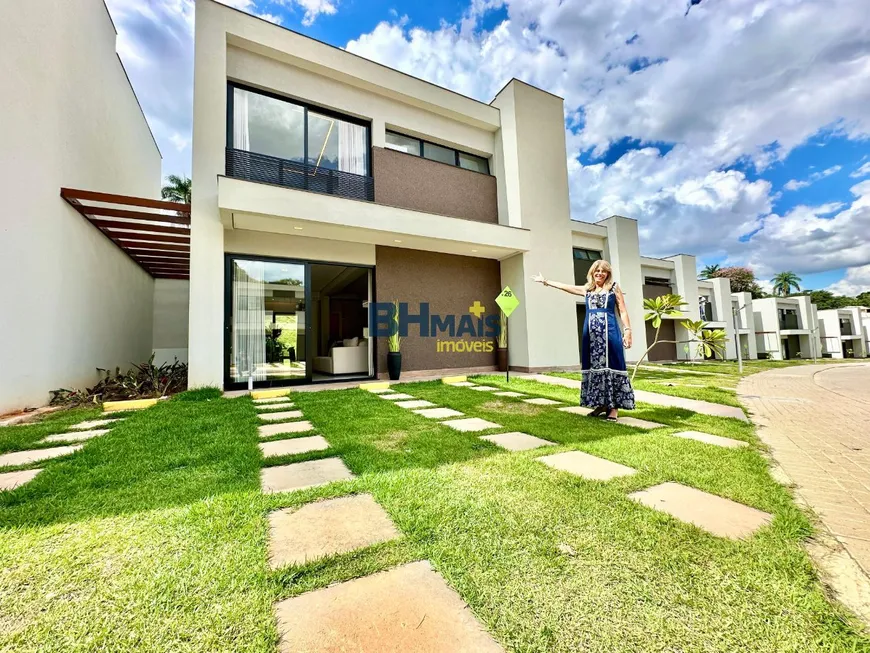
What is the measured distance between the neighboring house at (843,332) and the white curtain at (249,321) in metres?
43.0

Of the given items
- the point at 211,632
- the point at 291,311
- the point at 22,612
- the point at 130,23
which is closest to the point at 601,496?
the point at 211,632

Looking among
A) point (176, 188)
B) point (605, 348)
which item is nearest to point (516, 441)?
point (605, 348)

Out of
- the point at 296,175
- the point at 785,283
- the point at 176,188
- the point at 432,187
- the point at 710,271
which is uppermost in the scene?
the point at 176,188

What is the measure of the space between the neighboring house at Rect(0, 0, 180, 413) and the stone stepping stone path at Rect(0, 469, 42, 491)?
2.92 meters

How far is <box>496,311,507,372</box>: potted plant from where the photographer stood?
8.98 metres

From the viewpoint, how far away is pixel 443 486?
1.94m

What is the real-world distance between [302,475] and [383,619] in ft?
4.46

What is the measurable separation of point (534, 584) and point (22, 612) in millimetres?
1518

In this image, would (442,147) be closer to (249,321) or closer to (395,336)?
(395,336)

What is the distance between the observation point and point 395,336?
7727 mm

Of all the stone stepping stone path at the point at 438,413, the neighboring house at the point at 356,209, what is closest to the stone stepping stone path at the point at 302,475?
the stone stepping stone path at the point at 438,413

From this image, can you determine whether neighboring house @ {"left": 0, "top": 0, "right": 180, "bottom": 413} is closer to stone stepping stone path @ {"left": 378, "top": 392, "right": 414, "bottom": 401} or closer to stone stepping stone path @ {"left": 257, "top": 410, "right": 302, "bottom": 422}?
stone stepping stone path @ {"left": 257, "top": 410, "right": 302, "bottom": 422}

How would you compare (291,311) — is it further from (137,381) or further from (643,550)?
(643,550)

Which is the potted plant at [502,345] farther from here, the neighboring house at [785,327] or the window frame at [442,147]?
the neighboring house at [785,327]
